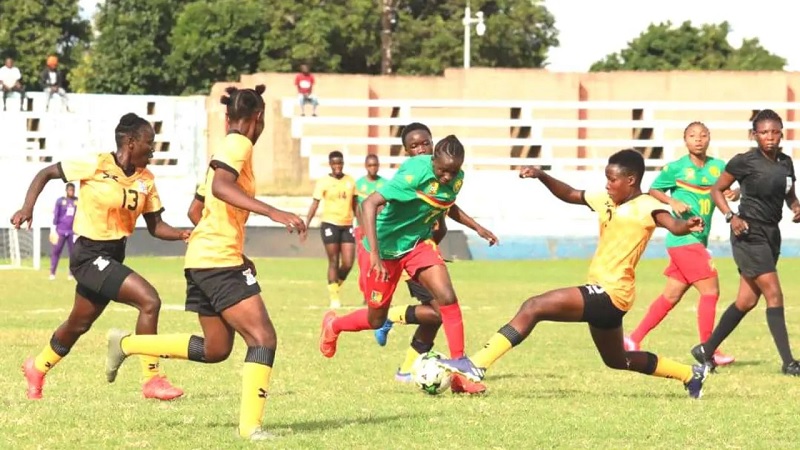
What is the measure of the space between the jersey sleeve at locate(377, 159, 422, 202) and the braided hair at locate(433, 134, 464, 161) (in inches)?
10.0

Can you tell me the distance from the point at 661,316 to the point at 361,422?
5.79 meters

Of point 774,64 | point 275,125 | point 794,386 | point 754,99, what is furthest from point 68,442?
point 774,64

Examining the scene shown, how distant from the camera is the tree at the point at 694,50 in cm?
7916

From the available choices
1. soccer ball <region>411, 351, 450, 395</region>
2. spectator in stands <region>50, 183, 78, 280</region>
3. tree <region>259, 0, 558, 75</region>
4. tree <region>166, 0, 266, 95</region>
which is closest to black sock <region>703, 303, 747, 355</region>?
soccer ball <region>411, 351, 450, 395</region>

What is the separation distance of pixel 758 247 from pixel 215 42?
54470 millimetres

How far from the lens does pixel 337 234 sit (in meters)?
23.6

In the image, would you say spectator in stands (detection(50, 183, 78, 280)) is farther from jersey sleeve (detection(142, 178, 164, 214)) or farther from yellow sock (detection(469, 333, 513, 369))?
yellow sock (detection(469, 333, 513, 369))

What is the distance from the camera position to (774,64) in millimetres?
80562

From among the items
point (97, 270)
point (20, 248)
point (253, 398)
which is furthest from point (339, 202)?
point (20, 248)

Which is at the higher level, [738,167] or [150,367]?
[738,167]

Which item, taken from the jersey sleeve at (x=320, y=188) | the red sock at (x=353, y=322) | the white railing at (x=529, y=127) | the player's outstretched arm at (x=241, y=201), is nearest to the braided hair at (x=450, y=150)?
the red sock at (x=353, y=322)

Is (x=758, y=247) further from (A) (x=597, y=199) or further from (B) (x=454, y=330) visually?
(B) (x=454, y=330)

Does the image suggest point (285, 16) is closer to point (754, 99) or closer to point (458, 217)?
point (754, 99)

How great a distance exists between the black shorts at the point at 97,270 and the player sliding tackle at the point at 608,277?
92.3 inches
